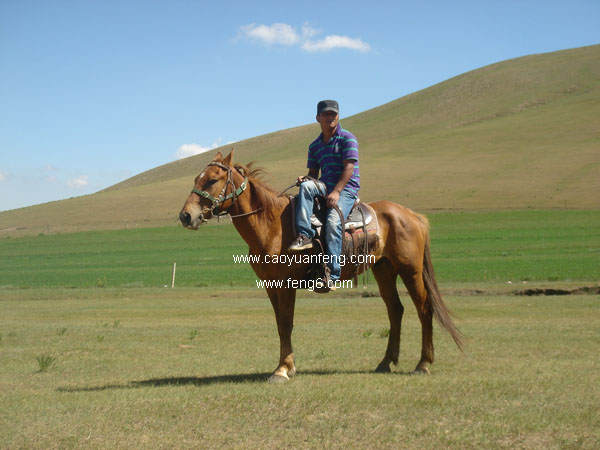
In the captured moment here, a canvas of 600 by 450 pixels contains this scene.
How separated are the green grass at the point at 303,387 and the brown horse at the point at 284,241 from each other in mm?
609

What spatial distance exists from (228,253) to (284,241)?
117 ft

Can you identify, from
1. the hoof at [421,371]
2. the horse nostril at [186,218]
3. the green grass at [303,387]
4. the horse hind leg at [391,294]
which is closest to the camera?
the green grass at [303,387]

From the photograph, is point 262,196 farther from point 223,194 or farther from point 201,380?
point 201,380

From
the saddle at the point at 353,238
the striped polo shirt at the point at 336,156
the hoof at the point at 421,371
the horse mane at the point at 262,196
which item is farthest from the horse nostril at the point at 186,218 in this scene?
the hoof at the point at 421,371

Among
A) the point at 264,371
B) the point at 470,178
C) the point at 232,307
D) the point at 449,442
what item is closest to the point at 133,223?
the point at 470,178

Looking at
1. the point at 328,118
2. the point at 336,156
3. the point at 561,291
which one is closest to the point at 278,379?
the point at 336,156

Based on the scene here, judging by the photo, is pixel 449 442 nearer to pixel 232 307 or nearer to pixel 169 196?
pixel 232 307

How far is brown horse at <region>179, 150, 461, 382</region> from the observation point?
7809 mm

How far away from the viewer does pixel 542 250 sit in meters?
36.8

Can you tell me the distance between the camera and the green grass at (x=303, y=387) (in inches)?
209

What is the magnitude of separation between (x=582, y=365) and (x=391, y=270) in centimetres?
284

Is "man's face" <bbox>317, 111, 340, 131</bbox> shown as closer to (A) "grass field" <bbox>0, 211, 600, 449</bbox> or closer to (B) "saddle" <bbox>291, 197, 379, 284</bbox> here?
(B) "saddle" <bbox>291, 197, 379, 284</bbox>

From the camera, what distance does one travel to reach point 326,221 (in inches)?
320

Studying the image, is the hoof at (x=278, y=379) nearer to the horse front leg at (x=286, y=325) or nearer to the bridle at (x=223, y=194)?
the horse front leg at (x=286, y=325)
